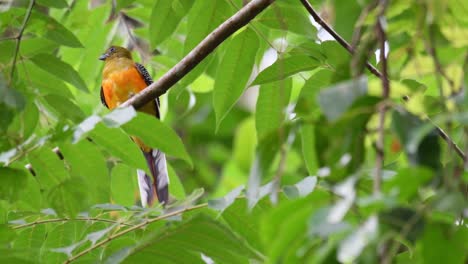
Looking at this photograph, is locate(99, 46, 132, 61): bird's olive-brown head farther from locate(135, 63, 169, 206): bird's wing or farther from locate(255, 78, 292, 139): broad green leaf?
locate(255, 78, 292, 139): broad green leaf

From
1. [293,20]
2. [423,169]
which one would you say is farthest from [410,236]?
[293,20]

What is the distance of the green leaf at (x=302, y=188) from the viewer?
2.34 m

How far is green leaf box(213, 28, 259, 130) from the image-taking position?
304 cm

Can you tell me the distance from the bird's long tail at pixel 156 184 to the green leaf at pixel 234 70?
93cm

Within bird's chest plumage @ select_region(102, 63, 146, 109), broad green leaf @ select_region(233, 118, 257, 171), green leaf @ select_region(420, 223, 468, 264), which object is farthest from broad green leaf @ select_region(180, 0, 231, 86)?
broad green leaf @ select_region(233, 118, 257, 171)

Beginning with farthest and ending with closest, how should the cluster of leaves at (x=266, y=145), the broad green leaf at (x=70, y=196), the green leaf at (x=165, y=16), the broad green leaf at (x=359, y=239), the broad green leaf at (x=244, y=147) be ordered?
the broad green leaf at (x=244, y=147) < the green leaf at (x=165, y=16) < the broad green leaf at (x=70, y=196) < the cluster of leaves at (x=266, y=145) < the broad green leaf at (x=359, y=239)

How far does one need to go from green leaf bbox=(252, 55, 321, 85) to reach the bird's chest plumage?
2.98 meters

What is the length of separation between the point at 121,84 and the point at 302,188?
11.4 feet

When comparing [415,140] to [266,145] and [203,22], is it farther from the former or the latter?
[203,22]

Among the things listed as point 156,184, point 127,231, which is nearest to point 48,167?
point 127,231

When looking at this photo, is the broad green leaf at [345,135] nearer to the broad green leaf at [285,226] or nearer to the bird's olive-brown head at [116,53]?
the broad green leaf at [285,226]

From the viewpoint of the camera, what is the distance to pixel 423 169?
49.6 inches

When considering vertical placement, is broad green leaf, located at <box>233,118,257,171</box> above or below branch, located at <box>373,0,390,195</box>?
below

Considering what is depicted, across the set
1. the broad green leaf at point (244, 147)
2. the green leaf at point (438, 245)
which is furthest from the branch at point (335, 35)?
the broad green leaf at point (244, 147)
